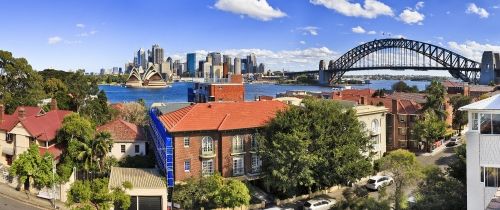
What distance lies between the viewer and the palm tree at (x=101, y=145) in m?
39.4

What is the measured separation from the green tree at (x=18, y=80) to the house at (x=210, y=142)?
3243 centimetres

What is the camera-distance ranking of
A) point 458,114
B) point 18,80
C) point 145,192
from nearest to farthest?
point 145,192 → point 458,114 → point 18,80

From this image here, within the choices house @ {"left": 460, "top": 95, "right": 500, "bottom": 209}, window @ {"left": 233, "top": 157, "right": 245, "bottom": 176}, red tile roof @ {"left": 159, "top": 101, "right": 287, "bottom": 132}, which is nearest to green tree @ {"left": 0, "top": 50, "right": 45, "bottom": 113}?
red tile roof @ {"left": 159, "top": 101, "right": 287, "bottom": 132}

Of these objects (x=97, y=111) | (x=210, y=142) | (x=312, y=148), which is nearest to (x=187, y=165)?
(x=210, y=142)

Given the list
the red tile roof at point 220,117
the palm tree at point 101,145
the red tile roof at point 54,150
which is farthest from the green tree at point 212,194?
the red tile roof at point 54,150

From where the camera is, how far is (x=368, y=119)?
162 feet

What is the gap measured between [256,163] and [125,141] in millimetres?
13144

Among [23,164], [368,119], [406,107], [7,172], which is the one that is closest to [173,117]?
[23,164]

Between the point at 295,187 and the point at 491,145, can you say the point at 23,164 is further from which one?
the point at 491,145

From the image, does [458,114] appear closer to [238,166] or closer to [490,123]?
[238,166]

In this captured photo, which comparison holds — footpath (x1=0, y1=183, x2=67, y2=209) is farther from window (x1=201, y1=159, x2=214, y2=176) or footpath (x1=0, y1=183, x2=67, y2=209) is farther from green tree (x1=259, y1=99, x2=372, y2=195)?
green tree (x1=259, y1=99, x2=372, y2=195)

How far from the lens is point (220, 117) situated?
40.3m

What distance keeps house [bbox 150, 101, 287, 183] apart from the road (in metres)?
10.6

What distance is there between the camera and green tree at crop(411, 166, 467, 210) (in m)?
24.6
